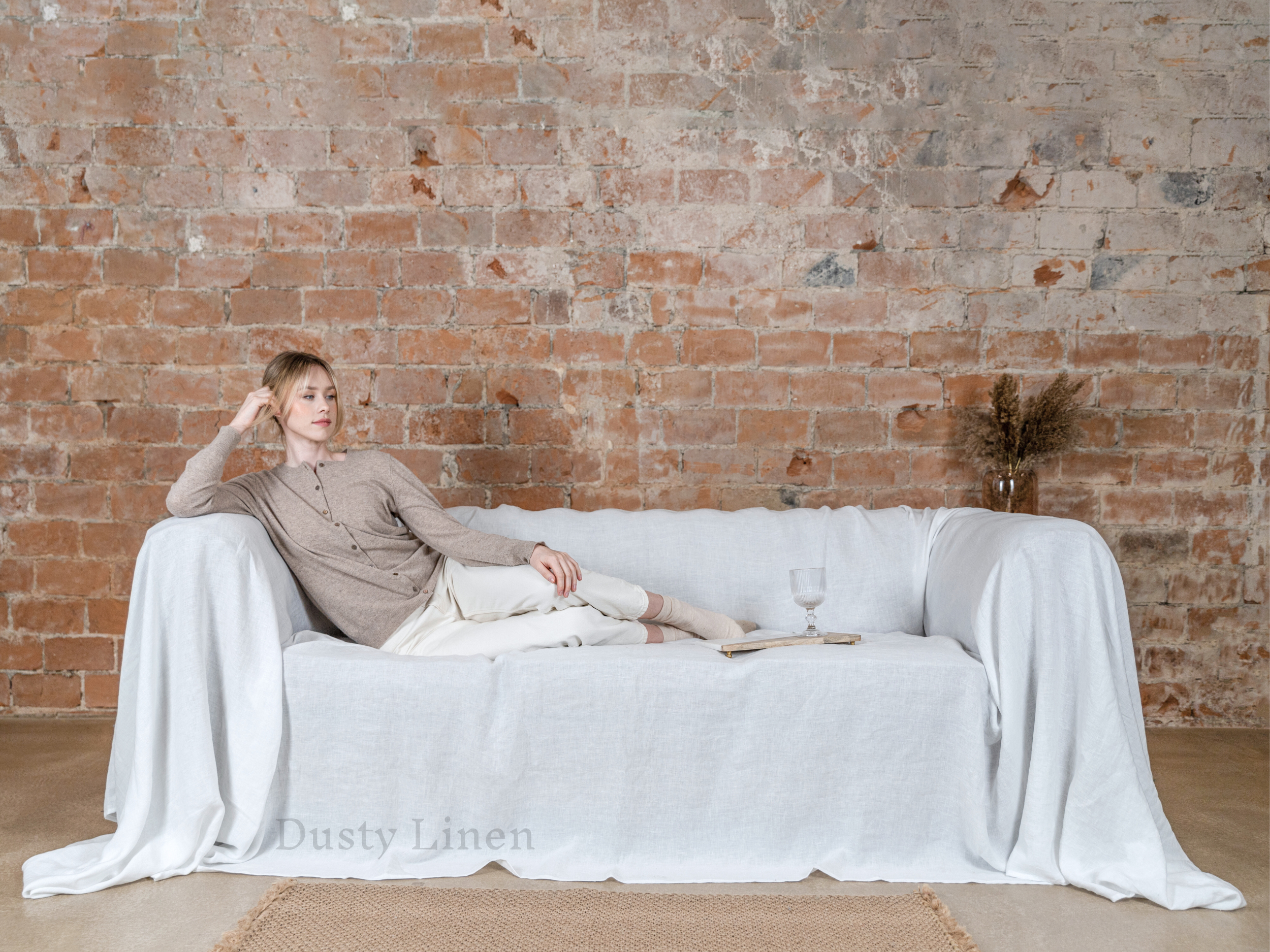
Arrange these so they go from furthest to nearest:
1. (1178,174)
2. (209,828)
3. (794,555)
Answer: (1178,174), (794,555), (209,828)

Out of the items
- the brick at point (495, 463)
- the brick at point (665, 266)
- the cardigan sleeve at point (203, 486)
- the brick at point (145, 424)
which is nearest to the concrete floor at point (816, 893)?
the cardigan sleeve at point (203, 486)

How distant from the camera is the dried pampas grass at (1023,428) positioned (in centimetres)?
312

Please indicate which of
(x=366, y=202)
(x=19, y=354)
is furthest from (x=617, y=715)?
(x=19, y=354)

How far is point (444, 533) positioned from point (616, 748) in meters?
0.74

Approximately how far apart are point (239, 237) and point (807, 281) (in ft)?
6.65

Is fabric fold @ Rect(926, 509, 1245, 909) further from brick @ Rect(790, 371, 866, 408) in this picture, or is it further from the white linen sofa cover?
brick @ Rect(790, 371, 866, 408)

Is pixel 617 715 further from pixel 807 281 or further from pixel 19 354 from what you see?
pixel 19 354

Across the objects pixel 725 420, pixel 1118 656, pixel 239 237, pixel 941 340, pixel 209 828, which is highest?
pixel 239 237

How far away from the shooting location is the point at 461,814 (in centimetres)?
199

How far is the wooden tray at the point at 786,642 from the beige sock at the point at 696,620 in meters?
0.27

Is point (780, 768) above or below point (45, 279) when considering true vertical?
below

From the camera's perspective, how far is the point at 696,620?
2.43 m

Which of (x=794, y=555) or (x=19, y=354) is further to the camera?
(x=19, y=354)

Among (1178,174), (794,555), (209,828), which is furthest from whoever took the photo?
(1178,174)
